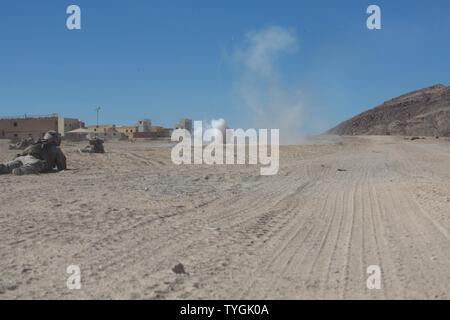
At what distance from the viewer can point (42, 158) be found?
19.0 meters

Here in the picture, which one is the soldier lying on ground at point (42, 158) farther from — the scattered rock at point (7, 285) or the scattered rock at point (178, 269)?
the scattered rock at point (178, 269)

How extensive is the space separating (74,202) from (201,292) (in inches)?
245

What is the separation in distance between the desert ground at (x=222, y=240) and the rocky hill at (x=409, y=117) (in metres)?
94.2

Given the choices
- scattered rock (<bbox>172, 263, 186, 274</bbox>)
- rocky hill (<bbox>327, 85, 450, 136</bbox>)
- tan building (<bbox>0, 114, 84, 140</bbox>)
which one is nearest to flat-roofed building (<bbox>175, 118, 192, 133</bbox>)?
tan building (<bbox>0, 114, 84, 140</bbox>)

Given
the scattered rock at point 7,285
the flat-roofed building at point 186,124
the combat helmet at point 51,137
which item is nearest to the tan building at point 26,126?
the flat-roofed building at point 186,124

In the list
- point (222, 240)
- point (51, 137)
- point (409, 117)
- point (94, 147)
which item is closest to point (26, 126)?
point (94, 147)

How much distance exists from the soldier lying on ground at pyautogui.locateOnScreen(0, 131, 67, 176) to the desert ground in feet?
10.7

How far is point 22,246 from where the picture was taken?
7.13 metres

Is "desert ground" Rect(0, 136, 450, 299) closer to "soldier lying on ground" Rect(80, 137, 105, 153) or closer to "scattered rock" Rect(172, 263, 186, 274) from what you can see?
"scattered rock" Rect(172, 263, 186, 274)

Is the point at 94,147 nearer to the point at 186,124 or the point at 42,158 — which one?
the point at 42,158

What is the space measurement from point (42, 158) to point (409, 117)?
119m

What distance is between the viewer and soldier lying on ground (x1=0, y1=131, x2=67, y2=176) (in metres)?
17.9
